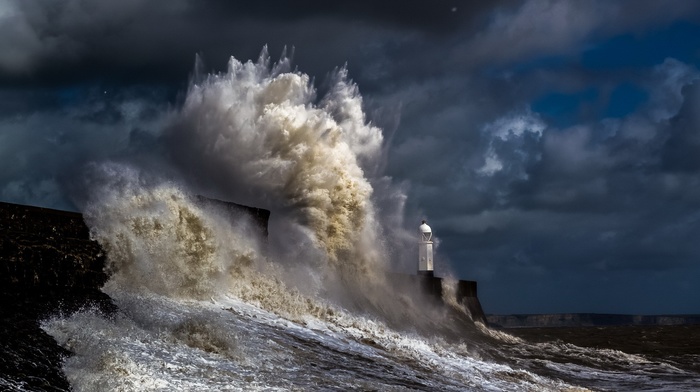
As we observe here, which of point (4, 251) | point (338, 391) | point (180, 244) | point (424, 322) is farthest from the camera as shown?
point (424, 322)

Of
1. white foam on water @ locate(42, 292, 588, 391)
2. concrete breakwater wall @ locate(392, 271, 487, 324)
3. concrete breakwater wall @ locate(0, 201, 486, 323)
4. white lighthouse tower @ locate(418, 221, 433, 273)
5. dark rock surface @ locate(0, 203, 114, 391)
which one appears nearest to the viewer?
dark rock surface @ locate(0, 203, 114, 391)

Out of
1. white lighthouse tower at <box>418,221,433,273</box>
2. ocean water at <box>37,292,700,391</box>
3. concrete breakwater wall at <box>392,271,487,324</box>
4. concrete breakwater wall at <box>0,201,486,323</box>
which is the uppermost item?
white lighthouse tower at <box>418,221,433,273</box>

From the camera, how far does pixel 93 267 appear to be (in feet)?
30.4

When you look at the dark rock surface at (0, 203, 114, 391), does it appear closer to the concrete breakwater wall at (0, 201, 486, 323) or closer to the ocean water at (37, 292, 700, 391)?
the concrete breakwater wall at (0, 201, 486, 323)

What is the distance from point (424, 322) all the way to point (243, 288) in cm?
786

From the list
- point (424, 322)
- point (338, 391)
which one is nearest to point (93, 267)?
point (338, 391)

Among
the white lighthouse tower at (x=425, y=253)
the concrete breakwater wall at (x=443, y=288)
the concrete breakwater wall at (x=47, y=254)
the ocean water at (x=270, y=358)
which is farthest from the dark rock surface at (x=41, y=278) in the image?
the white lighthouse tower at (x=425, y=253)

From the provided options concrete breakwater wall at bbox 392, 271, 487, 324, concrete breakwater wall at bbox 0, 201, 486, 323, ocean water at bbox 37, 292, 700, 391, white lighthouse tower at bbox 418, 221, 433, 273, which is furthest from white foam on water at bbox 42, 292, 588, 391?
white lighthouse tower at bbox 418, 221, 433, 273

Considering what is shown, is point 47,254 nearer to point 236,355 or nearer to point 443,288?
point 236,355

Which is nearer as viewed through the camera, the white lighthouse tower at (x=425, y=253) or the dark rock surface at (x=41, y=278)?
the dark rock surface at (x=41, y=278)

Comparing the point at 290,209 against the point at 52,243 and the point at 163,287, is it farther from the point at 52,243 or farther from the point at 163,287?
the point at 52,243

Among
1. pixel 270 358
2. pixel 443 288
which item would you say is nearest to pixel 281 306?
pixel 270 358

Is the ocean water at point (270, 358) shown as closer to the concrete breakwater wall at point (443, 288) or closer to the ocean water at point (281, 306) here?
the ocean water at point (281, 306)

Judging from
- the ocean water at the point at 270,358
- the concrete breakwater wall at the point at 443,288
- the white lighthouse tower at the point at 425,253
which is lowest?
the ocean water at the point at 270,358
